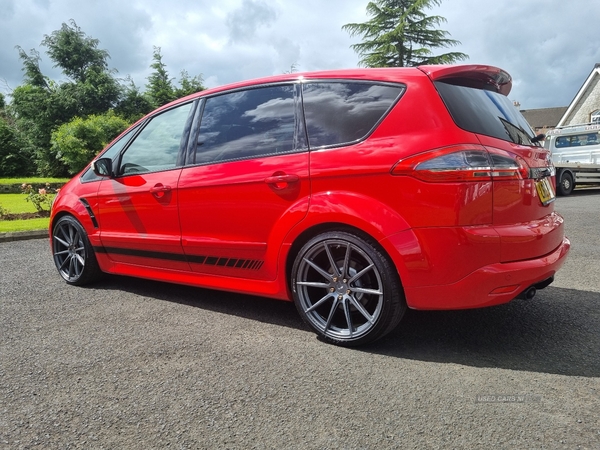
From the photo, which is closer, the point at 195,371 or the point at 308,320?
the point at 195,371

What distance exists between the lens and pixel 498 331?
312 cm

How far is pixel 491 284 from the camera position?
102 inches

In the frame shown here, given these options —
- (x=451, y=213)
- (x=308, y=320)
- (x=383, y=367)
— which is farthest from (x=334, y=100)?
(x=383, y=367)

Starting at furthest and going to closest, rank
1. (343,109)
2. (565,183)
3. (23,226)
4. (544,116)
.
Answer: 1. (544,116)
2. (565,183)
3. (23,226)
4. (343,109)

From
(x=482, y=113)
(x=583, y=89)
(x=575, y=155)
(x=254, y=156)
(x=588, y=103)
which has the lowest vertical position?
(x=575, y=155)

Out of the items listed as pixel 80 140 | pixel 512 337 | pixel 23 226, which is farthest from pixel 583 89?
pixel 512 337

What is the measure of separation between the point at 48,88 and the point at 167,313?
33.9 m

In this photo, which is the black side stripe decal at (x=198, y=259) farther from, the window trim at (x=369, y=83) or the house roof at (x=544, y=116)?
the house roof at (x=544, y=116)

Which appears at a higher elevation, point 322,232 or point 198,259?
point 322,232

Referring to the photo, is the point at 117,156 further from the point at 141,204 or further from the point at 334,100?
the point at 334,100

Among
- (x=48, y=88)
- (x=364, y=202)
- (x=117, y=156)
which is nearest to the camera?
(x=364, y=202)

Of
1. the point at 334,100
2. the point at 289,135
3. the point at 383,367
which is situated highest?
the point at 334,100

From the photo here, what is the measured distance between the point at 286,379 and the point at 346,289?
0.70m

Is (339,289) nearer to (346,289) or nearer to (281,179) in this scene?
(346,289)
